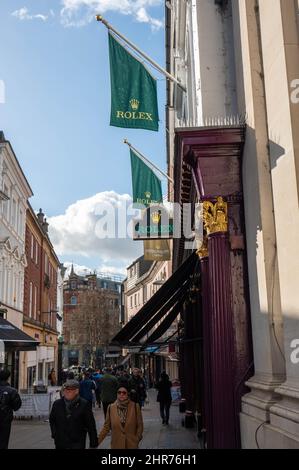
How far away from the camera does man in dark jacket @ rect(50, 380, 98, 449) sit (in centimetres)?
602

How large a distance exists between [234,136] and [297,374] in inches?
147

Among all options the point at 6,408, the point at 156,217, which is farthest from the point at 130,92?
the point at 6,408

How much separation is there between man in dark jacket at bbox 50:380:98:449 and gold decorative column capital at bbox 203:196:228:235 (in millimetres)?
3091

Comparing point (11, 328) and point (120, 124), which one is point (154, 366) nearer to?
point (11, 328)

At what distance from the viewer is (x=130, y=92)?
1116 cm

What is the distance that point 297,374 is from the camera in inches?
213

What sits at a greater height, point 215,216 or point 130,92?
point 130,92

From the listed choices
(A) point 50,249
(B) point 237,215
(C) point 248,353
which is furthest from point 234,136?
(A) point 50,249

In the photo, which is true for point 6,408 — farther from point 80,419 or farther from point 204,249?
point 204,249

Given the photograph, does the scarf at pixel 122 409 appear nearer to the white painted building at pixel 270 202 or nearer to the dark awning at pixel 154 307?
the white painted building at pixel 270 202

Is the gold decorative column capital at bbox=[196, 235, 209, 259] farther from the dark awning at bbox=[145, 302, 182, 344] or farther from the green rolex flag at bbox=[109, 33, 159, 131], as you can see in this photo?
the green rolex flag at bbox=[109, 33, 159, 131]

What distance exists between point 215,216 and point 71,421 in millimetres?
3565

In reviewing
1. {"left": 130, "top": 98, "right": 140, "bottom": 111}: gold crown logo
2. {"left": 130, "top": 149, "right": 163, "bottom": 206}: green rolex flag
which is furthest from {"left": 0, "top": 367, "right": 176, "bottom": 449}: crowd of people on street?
{"left": 130, "top": 149, "right": 163, "bottom": 206}: green rolex flag

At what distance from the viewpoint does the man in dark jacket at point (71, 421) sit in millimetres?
6016
